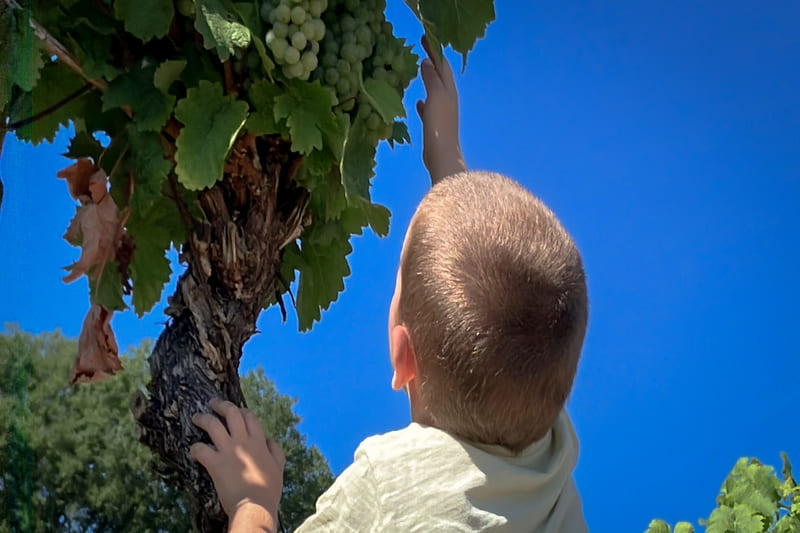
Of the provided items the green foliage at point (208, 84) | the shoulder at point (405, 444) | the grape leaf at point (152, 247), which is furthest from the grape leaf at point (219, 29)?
the shoulder at point (405, 444)

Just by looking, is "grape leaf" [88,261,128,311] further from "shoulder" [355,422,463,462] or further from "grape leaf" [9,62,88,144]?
"shoulder" [355,422,463,462]

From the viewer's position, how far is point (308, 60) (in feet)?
4.08

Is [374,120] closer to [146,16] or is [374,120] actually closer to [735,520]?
[146,16]

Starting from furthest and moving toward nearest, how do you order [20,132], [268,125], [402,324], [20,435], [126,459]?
[126,459] → [20,435] → [20,132] → [268,125] → [402,324]

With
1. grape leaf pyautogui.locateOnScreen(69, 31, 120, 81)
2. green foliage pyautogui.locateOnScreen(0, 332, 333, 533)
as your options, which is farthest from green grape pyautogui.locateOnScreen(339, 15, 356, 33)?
green foliage pyautogui.locateOnScreen(0, 332, 333, 533)

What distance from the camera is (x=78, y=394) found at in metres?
6.72

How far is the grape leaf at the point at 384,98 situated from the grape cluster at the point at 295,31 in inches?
3.7

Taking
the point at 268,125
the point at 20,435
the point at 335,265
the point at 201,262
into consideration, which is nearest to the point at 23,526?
the point at 20,435

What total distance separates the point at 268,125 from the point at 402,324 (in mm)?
364

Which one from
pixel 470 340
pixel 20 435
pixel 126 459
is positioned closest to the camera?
pixel 470 340

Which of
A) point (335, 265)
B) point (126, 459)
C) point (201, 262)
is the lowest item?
point (201, 262)

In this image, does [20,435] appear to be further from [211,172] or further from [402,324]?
[402,324]

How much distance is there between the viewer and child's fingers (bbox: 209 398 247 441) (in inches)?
49.7

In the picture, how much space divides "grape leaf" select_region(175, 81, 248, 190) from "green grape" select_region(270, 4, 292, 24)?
13 cm
